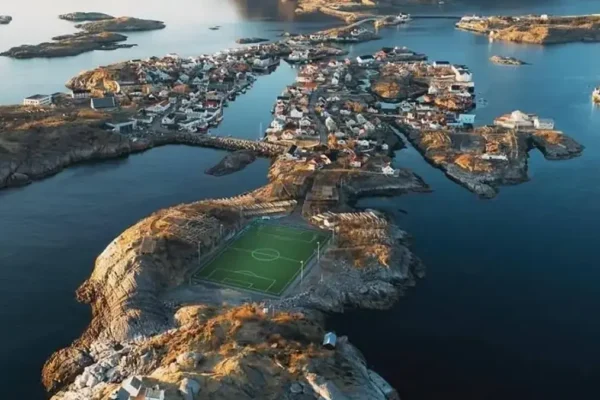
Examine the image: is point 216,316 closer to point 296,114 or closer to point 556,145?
point 296,114

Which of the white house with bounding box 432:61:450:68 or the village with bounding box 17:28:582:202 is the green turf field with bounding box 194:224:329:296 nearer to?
the village with bounding box 17:28:582:202

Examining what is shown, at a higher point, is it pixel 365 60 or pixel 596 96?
pixel 365 60

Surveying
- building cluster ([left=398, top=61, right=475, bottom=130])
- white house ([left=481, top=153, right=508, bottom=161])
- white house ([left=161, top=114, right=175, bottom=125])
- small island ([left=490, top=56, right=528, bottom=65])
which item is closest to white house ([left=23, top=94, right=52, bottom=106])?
white house ([left=161, top=114, right=175, bottom=125])

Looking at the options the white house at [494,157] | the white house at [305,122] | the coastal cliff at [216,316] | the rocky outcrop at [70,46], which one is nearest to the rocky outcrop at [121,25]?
the rocky outcrop at [70,46]

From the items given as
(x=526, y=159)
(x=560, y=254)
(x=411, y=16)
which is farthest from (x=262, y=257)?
(x=411, y=16)

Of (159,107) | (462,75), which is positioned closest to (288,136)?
(159,107)

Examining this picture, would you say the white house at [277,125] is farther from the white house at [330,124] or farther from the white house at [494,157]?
the white house at [494,157]
